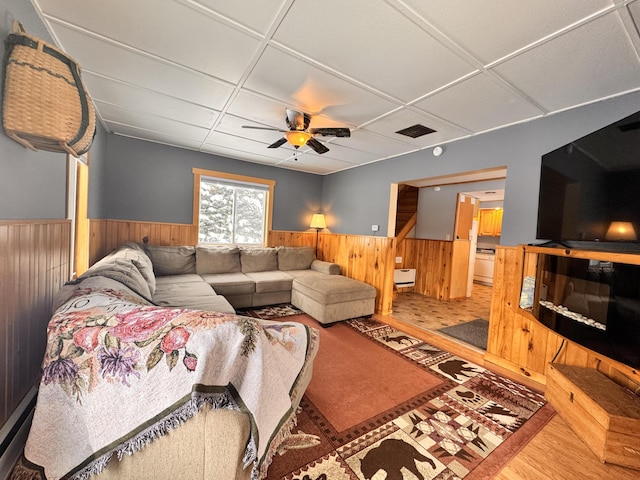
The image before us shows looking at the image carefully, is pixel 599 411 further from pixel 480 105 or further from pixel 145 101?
pixel 145 101

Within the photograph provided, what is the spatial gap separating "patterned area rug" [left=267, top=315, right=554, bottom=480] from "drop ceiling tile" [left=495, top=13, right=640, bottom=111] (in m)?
2.42

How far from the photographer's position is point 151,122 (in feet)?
9.58

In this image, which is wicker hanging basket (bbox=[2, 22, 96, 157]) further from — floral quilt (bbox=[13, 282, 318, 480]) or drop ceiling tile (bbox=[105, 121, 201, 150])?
drop ceiling tile (bbox=[105, 121, 201, 150])

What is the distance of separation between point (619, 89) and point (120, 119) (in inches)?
186

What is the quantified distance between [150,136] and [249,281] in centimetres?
252

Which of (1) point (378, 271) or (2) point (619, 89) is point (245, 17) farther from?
(1) point (378, 271)

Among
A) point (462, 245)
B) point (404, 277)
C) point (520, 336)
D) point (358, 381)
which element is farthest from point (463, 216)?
point (358, 381)

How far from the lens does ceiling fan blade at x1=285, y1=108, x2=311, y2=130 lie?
234 centimetres

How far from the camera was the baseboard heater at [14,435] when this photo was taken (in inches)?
43.2

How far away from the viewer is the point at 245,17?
1.34 meters

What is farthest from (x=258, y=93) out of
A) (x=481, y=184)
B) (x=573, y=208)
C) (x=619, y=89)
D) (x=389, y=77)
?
(x=481, y=184)

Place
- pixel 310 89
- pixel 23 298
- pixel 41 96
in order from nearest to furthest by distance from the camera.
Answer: pixel 41 96, pixel 23 298, pixel 310 89

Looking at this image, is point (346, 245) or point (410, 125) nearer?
point (410, 125)

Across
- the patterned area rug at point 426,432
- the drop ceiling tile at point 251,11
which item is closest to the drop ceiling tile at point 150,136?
the drop ceiling tile at point 251,11
